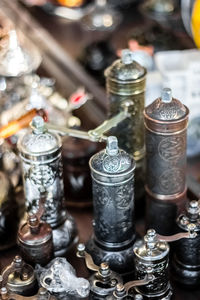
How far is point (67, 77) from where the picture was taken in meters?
2.06

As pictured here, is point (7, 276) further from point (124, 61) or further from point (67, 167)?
Answer: point (124, 61)

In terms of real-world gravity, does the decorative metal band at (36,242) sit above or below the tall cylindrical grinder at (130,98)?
below

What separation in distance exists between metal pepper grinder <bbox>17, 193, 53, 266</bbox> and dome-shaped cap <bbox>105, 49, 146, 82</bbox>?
33 centimetres

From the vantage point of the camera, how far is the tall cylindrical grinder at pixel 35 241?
119cm

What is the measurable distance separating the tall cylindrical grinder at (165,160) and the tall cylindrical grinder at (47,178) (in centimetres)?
18

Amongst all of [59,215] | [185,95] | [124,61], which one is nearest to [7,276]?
[59,215]

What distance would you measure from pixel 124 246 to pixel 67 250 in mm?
165

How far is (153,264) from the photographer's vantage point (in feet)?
3.77

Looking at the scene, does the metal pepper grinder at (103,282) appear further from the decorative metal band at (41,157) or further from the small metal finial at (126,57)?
the small metal finial at (126,57)

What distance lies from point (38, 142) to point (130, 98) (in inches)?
9.7

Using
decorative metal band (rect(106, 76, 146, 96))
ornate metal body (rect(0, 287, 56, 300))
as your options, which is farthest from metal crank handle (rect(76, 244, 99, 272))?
decorative metal band (rect(106, 76, 146, 96))

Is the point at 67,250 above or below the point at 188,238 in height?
below

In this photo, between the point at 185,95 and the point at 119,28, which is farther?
the point at 119,28

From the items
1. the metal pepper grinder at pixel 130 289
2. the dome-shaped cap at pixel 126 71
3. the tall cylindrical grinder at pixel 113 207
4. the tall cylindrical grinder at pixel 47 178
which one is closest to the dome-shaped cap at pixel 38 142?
the tall cylindrical grinder at pixel 47 178
